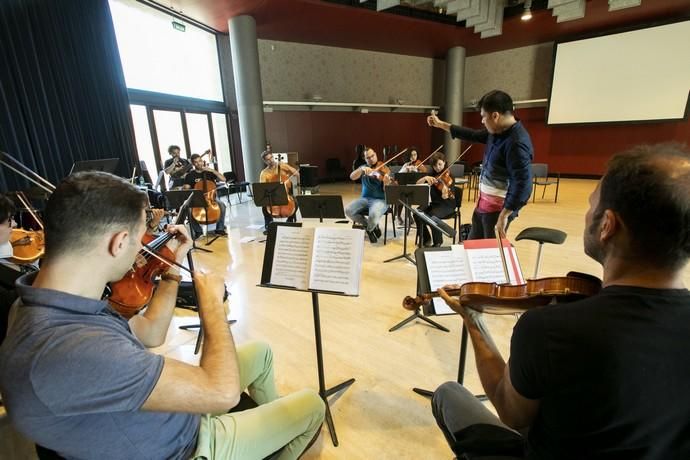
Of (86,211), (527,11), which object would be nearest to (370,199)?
(86,211)

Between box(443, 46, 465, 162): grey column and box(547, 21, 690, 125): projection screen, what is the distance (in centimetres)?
255

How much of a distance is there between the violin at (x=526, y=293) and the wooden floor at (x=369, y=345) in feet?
2.90

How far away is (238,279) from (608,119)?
10.4 m

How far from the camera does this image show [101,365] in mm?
745

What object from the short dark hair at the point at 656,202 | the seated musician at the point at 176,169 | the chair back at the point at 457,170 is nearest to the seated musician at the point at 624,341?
the short dark hair at the point at 656,202

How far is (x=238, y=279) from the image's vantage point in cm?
370

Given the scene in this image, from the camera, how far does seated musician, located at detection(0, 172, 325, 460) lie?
73 cm

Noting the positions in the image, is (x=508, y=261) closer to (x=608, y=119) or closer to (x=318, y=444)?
(x=318, y=444)

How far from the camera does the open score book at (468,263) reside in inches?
67.5

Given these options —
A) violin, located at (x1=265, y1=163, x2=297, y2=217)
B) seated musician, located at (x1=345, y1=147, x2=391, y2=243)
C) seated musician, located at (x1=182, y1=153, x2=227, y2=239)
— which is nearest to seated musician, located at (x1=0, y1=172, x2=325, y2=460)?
seated musician, located at (x1=345, y1=147, x2=391, y2=243)

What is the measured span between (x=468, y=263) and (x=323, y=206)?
1912 mm

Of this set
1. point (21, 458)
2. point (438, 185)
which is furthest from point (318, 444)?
point (438, 185)

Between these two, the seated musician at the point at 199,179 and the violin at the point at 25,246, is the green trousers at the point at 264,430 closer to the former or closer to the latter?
the violin at the point at 25,246

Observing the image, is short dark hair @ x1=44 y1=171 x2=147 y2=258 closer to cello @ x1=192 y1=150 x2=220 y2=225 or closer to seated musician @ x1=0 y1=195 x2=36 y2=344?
seated musician @ x1=0 y1=195 x2=36 y2=344
